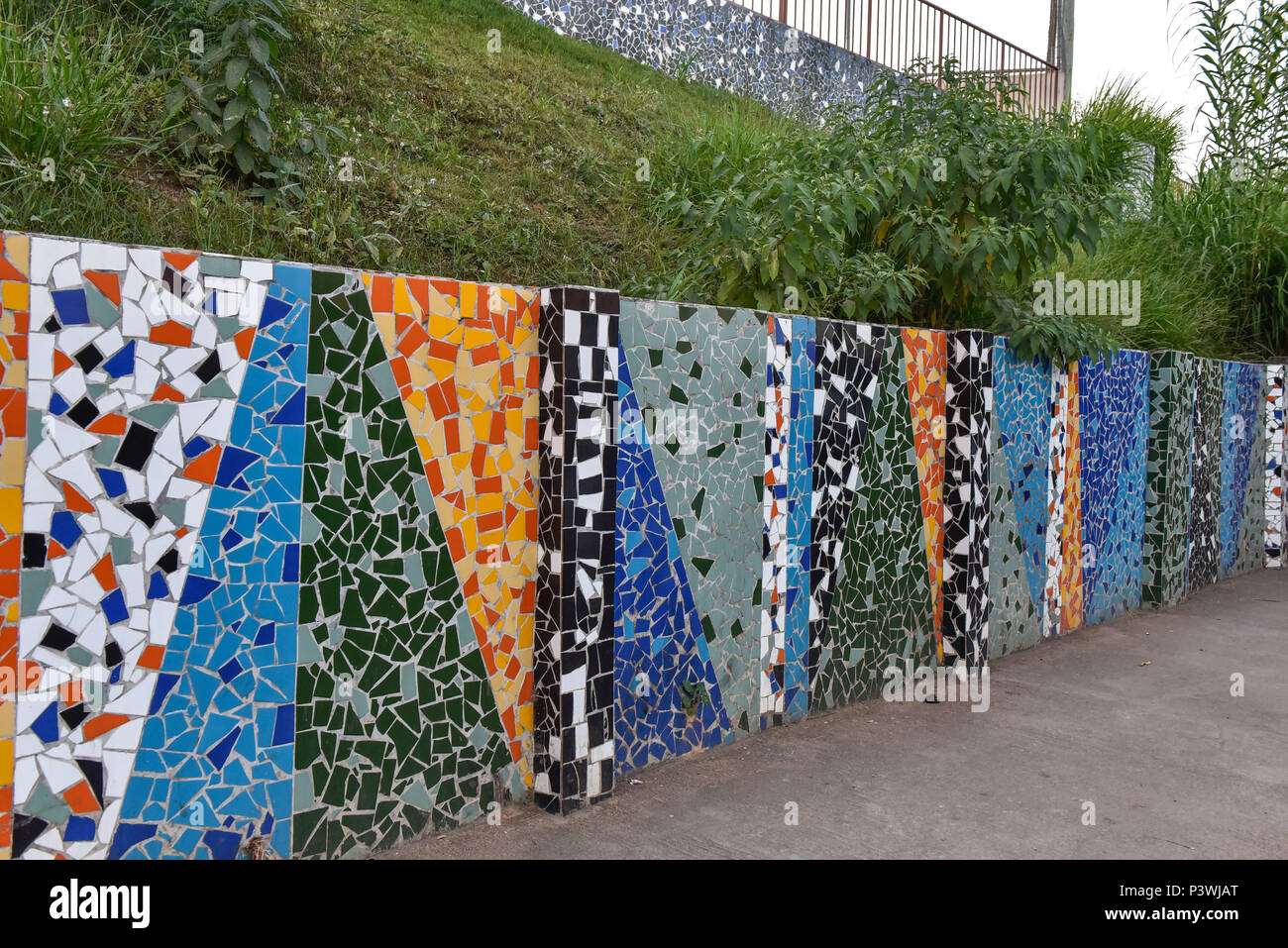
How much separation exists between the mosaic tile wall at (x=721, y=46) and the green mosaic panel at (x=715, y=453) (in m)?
7.79

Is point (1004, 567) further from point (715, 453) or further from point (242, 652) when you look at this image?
point (242, 652)

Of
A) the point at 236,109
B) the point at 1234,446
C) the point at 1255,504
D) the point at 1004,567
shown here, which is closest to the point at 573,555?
the point at 236,109

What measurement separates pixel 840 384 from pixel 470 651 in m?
2.57

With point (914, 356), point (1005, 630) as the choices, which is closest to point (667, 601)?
point (914, 356)

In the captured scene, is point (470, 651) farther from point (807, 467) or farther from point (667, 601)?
point (807, 467)

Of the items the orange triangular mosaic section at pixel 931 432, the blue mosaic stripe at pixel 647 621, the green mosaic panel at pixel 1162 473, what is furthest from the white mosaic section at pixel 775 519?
the green mosaic panel at pixel 1162 473

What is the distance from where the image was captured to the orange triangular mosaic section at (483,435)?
3.71 metres

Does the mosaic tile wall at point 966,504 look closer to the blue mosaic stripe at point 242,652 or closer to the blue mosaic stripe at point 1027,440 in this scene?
the blue mosaic stripe at point 1027,440

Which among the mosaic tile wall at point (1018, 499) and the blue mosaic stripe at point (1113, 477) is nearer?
the mosaic tile wall at point (1018, 499)

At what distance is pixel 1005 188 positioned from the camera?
684 centimetres

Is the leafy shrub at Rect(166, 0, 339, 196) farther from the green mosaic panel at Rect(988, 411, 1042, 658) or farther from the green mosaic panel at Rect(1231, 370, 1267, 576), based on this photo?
the green mosaic panel at Rect(1231, 370, 1267, 576)

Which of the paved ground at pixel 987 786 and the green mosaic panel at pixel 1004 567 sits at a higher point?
the green mosaic panel at pixel 1004 567

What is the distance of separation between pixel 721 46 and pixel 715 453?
388 inches

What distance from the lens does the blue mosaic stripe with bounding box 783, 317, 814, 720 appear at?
5.26m
